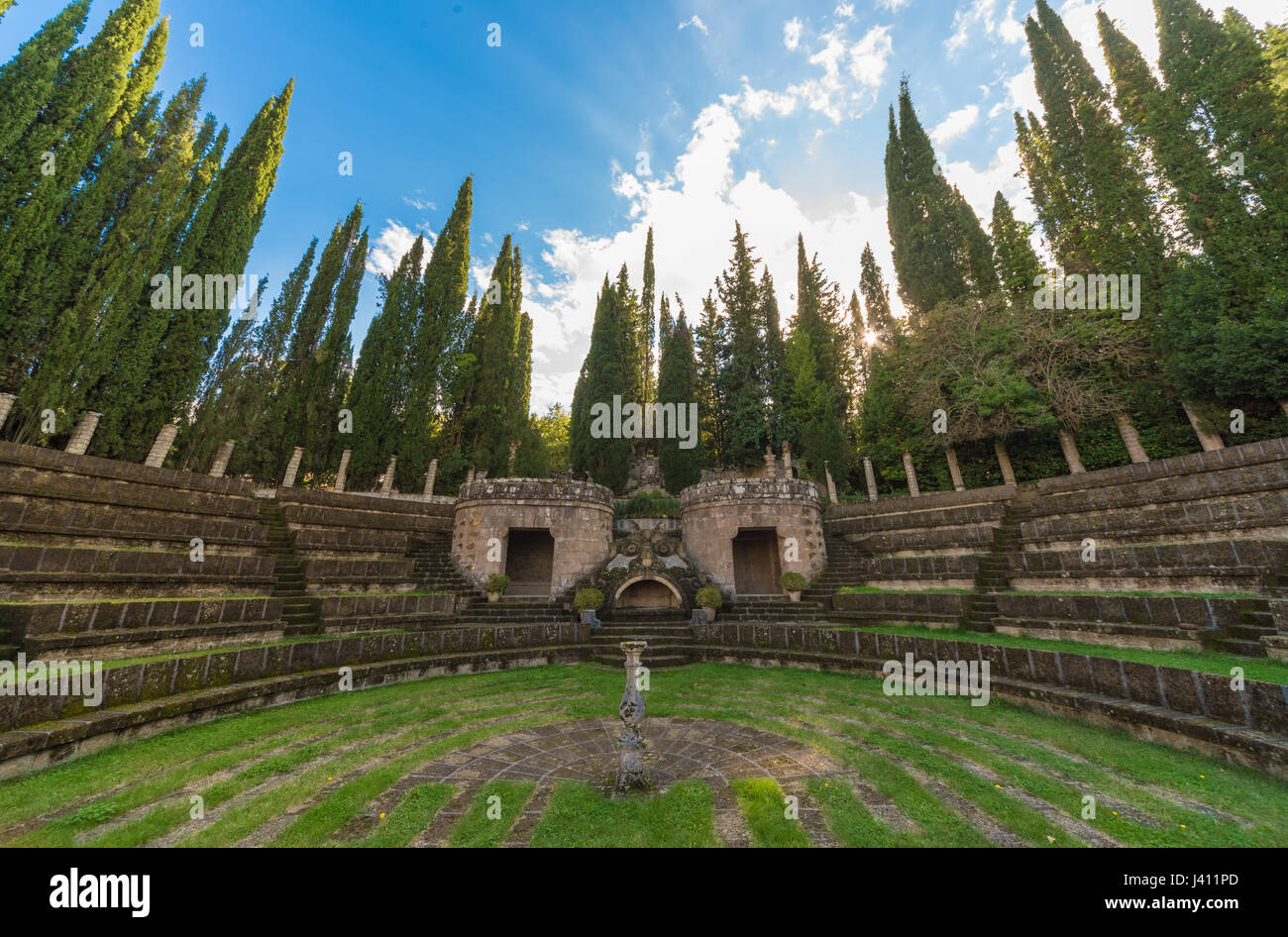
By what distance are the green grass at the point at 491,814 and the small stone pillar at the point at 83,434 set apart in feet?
57.8

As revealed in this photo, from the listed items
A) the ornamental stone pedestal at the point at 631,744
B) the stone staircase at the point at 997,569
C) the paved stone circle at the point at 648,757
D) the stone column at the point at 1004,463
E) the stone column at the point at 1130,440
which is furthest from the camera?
the stone column at the point at 1004,463

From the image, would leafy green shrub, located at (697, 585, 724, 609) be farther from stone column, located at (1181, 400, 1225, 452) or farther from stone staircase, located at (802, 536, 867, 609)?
stone column, located at (1181, 400, 1225, 452)

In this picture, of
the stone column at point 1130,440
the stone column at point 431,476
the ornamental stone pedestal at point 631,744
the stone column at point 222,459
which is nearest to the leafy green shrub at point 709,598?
the ornamental stone pedestal at point 631,744

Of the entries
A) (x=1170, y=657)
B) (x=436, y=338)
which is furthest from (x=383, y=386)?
(x=1170, y=657)

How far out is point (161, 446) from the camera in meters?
14.7

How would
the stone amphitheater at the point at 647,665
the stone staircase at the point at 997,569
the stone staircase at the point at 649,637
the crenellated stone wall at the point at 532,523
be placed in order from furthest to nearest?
the crenellated stone wall at the point at 532,523 → the stone staircase at the point at 649,637 → the stone staircase at the point at 997,569 → the stone amphitheater at the point at 647,665

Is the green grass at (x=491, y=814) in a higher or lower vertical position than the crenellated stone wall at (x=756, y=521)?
lower

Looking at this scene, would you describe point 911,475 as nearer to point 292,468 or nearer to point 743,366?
point 743,366

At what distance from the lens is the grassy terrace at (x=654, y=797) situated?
310 cm

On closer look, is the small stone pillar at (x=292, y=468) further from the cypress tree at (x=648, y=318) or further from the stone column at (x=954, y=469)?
the stone column at (x=954, y=469)

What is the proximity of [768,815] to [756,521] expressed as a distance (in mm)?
11658

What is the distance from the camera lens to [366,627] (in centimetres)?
960

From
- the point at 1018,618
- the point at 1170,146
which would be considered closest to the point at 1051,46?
the point at 1170,146

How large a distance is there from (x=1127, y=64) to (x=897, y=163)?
40.8 ft
